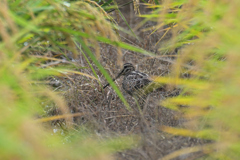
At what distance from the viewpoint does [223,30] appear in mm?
1720

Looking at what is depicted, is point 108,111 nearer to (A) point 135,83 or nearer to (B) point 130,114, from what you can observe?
(B) point 130,114

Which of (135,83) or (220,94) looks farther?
(135,83)

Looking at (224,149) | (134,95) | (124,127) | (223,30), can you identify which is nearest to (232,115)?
(224,149)

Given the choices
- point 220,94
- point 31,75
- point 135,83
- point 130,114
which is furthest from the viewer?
point 135,83

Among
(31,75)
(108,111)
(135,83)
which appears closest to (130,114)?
(108,111)

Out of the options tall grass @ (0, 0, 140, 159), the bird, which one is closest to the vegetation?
tall grass @ (0, 0, 140, 159)

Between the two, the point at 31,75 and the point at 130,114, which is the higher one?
the point at 31,75

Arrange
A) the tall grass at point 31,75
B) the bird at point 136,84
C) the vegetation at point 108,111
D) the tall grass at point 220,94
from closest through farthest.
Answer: the tall grass at point 31,75 → the vegetation at point 108,111 → the tall grass at point 220,94 → the bird at point 136,84

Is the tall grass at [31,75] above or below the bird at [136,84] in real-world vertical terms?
above

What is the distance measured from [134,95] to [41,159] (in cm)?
172

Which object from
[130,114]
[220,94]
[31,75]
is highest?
[31,75]

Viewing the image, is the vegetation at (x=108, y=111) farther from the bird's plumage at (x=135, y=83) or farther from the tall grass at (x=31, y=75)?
the bird's plumage at (x=135, y=83)

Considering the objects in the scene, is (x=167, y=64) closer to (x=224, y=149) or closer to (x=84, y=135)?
(x=84, y=135)

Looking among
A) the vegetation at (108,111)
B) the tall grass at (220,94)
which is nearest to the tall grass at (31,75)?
the vegetation at (108,111)
